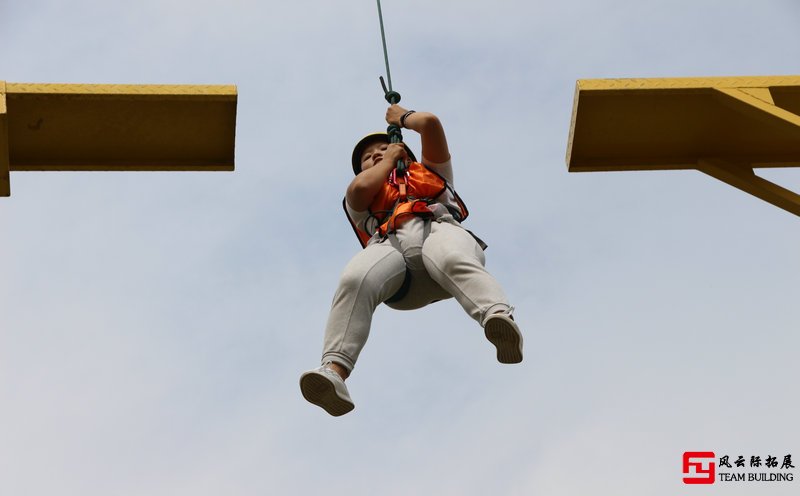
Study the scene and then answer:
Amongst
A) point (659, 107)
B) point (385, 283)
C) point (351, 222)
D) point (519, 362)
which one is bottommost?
point (519, 362)

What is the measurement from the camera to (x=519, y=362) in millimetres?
6980

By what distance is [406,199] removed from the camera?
7.79m

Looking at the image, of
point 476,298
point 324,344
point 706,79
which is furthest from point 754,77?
point 324,344

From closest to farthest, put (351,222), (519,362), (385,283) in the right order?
(519,362) → (385,283) → (351,222)

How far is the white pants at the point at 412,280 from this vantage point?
7164 millimetres

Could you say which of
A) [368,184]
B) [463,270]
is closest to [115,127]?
[368,184]

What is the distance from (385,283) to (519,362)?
86 centimetres

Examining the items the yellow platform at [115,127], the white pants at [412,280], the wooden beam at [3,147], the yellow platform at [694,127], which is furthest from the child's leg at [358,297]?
the wooden beam at [3,147]

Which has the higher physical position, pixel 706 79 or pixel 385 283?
pixel 706 79

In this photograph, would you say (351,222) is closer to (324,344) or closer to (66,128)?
(324,344)

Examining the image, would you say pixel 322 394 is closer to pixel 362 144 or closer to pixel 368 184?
pixel 368 184

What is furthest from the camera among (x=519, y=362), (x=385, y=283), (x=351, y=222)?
(x=351, y=222)

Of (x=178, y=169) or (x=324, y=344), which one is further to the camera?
(x=178, y=169)

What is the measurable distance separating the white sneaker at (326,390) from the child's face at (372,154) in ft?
5.07
